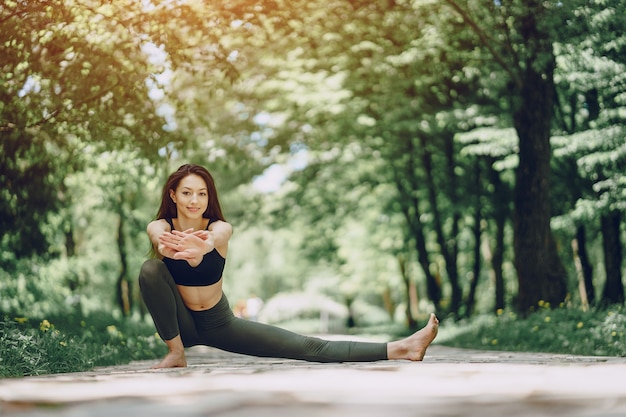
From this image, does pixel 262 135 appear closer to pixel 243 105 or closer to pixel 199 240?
pixel 243 105

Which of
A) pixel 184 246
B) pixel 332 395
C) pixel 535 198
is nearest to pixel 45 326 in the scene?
pixel 184 246

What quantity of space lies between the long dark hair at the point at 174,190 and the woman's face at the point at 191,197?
6cm

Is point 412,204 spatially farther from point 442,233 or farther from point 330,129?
point 330,129

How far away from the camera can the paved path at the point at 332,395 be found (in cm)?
Answer: 313

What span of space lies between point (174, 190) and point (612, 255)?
46.6 feet

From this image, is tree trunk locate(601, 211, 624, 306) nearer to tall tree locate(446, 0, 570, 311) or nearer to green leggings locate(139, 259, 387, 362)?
tall tree locate(446, 0, 570, 311)

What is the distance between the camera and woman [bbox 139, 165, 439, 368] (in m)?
5.81

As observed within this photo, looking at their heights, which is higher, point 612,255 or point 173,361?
point 173,361

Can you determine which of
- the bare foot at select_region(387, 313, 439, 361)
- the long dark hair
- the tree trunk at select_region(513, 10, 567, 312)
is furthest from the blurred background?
the bare foot at select_region(387, 313, 439, 361)

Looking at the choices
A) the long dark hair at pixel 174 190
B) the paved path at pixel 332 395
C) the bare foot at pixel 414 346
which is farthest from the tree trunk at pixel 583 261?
the paved path at pixel 332 395

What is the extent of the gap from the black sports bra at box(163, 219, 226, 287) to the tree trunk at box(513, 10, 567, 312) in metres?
9.36

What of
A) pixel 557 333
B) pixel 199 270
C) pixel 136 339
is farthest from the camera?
pixel 136 339

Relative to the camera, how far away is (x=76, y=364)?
23.5 feet

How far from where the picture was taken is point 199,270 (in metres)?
6.01
